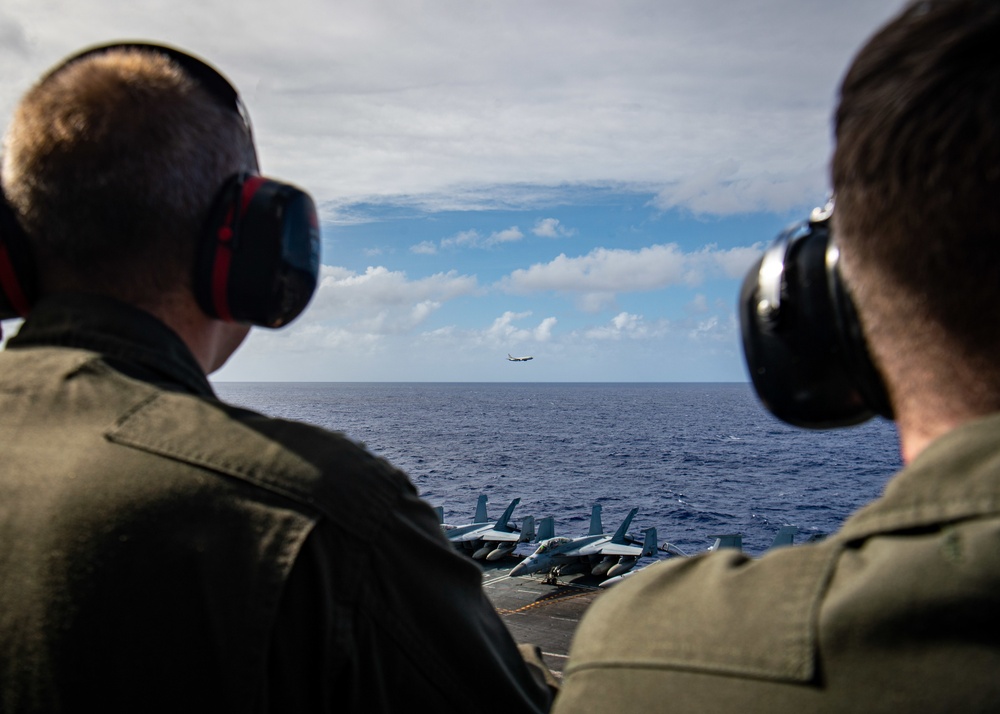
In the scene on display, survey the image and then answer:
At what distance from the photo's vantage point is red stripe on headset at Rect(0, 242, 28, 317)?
224cm

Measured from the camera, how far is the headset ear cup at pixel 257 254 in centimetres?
225

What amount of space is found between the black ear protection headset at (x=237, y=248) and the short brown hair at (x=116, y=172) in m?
0.05

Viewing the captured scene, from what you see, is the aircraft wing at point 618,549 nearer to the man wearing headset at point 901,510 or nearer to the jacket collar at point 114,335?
the jacket collar at point 114,335

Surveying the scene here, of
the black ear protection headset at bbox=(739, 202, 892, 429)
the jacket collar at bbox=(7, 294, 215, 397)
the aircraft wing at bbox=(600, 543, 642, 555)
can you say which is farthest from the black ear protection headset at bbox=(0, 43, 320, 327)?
the aircraft wing at bbox=(600, 543, 642, 555)

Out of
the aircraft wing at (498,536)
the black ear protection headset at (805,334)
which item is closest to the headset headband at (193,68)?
the black ear protection headset at (805,334)

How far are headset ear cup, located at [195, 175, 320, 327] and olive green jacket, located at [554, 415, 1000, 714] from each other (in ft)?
4.74

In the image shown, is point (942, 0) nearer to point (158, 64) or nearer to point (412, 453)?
point (158, 64)

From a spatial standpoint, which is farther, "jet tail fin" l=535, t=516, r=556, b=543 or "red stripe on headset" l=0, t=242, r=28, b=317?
"jet tail fin" l=535, t=516, r=556, b=543

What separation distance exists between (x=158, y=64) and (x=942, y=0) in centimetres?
202

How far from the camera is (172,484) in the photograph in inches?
71.1

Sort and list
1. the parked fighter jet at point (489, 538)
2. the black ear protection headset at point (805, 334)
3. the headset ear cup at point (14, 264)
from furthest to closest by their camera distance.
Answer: the parked fighter jet at point (489, 538)
the headset ear cup at point (14, 264)
the black ear protection headset at point (805, 334)

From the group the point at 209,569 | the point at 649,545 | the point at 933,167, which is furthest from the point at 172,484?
the point at 649,545

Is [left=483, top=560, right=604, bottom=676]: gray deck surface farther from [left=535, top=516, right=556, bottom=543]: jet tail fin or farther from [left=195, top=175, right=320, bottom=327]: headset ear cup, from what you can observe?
[left=195, top=175, right=320, bottom=327]: headset ear cup

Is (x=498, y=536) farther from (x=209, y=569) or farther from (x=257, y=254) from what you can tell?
(x=209, y=569)
